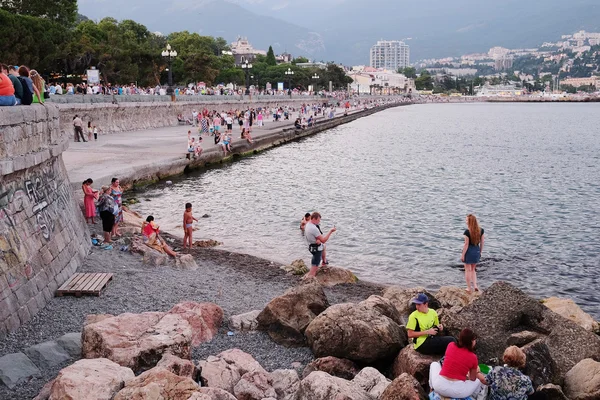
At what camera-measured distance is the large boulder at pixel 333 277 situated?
13844mm

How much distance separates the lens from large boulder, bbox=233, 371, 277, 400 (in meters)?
7.25

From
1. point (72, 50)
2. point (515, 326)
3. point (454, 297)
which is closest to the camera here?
point (515, 326)

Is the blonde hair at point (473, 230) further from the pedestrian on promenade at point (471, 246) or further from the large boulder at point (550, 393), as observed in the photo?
the large boulder at point (550, 393)

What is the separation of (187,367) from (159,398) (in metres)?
1.04

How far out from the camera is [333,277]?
14000 millimetres

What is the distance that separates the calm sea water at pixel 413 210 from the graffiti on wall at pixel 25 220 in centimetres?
683

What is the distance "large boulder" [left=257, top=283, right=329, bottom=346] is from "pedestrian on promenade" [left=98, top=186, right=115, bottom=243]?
20.8ft

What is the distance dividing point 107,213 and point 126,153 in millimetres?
15828

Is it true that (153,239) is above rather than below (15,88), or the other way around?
below

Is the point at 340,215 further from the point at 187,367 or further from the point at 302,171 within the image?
the point at 187,367

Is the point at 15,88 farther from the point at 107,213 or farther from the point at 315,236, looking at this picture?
the point at 315,236

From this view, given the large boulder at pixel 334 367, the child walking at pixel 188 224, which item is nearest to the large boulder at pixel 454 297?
the large boulder at pixel 334 367

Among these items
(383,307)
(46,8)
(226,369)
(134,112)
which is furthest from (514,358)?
(46,8)

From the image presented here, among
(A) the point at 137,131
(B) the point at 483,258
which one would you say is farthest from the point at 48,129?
(A) the point at 137,131
